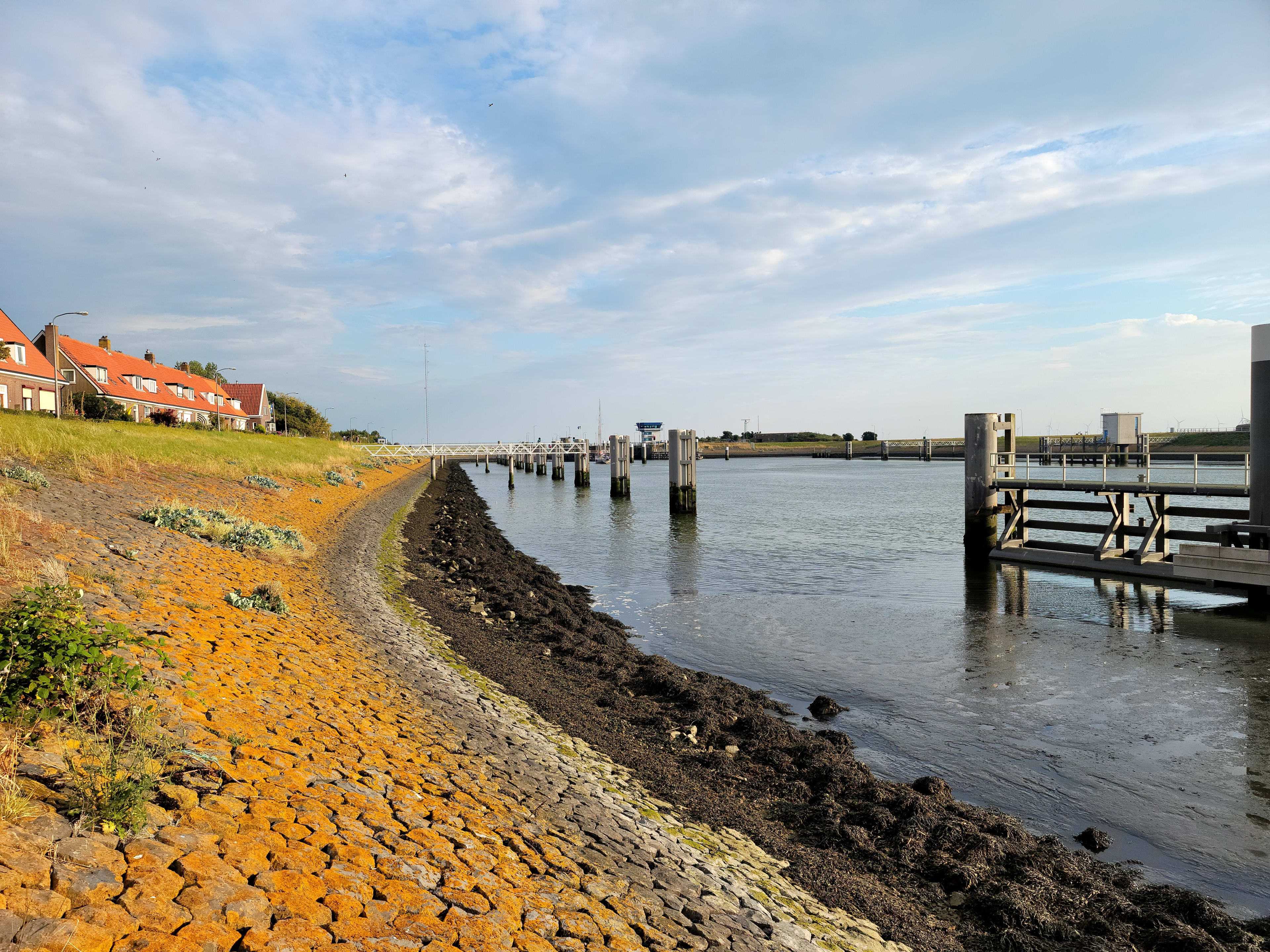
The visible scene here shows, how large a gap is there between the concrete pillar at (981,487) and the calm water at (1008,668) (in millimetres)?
1418

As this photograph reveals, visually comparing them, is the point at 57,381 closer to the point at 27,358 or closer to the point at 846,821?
the point at 27,358

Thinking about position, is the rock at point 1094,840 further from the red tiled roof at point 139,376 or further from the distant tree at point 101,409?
the red tiled roof at point 139,376

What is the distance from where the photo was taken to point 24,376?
47.5m

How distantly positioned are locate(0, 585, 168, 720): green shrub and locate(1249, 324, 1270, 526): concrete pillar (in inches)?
983

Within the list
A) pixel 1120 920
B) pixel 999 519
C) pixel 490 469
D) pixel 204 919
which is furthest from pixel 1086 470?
pixel 490 469

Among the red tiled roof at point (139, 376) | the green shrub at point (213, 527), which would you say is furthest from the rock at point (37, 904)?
the red tiled roof at point (139, 376)

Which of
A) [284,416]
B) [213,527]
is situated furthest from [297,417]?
[213,527]

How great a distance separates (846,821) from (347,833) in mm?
5518

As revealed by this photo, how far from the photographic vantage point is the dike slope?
12.9 feet

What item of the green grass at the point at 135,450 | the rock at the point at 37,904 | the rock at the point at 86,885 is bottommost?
the rock at the point at 86,885

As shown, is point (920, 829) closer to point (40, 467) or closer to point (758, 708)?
point (758, 708)

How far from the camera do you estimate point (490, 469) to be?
153375 millimetres

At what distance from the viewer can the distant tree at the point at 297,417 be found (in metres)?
105

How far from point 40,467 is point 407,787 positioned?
16618 mm
